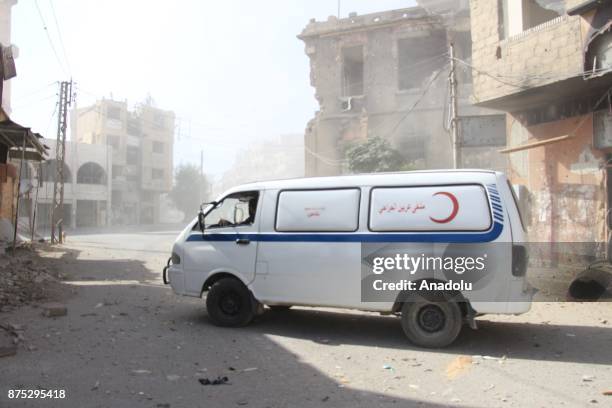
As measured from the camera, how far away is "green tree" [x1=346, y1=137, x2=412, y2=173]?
79.4 ft

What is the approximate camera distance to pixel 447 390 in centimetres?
426

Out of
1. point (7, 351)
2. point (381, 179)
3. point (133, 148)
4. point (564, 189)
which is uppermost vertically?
point (133, 148)

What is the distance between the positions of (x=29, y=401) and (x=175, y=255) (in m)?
3.29

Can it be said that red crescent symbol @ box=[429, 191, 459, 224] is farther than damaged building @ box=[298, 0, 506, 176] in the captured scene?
No

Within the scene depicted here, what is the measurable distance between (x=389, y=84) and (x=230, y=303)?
77.0 ft

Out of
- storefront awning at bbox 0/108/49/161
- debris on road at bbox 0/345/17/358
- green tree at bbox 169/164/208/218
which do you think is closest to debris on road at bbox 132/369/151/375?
debris on road at bbox 0/345/17/358

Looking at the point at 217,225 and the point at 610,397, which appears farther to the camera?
the point at 217,225

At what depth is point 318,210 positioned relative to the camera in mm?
6094

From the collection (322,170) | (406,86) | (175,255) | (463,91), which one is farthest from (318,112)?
(175,255)

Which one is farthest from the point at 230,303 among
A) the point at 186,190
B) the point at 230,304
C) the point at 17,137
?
the point at 186,190

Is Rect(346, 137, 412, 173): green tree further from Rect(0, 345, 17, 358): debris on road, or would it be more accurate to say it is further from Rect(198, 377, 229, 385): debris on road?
Rect(0, 345, 17, 358): debris on road

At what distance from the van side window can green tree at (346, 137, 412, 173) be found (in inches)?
702

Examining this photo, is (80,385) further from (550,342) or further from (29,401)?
(550,342)

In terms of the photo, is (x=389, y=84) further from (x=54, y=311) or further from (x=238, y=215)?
(x=54, y=311)
